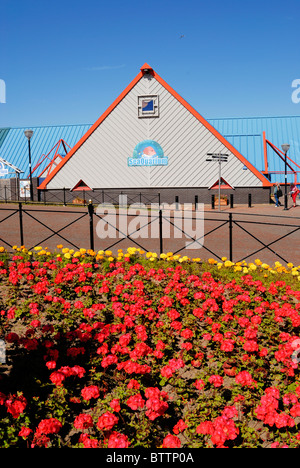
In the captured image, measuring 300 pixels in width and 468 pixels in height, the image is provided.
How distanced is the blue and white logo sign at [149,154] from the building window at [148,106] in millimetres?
2079

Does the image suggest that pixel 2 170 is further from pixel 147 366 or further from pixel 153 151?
pixel 147 366

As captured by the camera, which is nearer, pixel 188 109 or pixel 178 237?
pixel 178 237

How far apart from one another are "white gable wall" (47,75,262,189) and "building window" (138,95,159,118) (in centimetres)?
31

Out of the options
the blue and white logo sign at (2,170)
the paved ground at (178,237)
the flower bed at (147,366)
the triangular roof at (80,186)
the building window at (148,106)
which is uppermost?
the building window at (148,106)

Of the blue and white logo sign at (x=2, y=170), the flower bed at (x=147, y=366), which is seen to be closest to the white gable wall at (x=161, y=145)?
the blue and white logo sign at (x=2, y=170)

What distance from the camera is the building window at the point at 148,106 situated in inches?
1238

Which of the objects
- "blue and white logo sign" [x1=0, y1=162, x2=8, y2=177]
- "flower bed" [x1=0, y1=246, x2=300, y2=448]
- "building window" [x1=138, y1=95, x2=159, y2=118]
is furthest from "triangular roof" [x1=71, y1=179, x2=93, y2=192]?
"flower bed" [x1=0, y1=246, x2=300, y2=448]

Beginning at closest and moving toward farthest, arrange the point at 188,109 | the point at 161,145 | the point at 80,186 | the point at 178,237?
the point at 178,237 → the point at 188,109 → the point at 161,145 → the point at 80,186

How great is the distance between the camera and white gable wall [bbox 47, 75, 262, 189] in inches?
1222

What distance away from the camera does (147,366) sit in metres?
4.99

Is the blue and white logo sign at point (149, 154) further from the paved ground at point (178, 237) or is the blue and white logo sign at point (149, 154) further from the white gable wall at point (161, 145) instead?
the paved ground at point (178, 237)

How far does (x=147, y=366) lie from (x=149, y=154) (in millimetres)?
28148

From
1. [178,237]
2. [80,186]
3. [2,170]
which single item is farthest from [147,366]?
[2,170]
